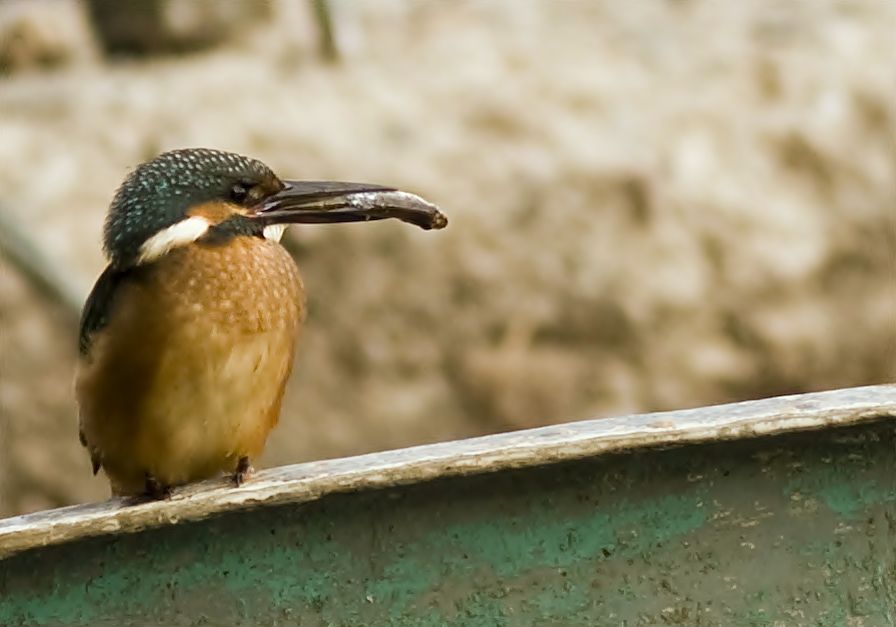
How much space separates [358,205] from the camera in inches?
86.5

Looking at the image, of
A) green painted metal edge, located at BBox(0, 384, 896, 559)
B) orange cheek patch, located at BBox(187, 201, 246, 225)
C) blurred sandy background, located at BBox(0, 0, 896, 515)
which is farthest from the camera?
blurred sandy background, located at BBox(0, 0, 896, 515)

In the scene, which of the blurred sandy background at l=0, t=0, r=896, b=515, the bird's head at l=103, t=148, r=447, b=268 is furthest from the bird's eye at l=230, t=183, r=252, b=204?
the blurred sandy background at l=0, t=0, r=896, b=515

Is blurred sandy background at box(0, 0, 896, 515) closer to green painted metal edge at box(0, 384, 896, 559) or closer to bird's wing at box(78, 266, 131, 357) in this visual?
bird's wing at box(78, 266, 131, 357)

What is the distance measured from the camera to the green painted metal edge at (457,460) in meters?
1.51

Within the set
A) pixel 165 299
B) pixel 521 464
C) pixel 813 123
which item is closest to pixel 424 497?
pixel 521 464

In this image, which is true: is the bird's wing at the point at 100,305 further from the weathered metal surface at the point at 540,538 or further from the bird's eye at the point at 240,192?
the weathered metal surface at the point at 540,538

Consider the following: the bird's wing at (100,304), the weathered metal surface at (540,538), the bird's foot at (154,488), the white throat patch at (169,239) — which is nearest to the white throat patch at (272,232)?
the white throat patch at (169,239)

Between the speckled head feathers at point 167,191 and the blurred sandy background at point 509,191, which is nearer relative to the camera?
the speckled head feathers at point 167,191

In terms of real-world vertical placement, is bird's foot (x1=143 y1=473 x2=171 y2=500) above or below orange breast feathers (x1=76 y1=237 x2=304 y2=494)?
below

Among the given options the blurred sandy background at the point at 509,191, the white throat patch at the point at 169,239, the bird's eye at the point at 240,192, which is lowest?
the blurred sandy background at the point at 509,191

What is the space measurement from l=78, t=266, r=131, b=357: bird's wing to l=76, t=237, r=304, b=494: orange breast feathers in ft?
0.06

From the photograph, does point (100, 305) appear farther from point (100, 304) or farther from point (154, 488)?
point (154, 488)

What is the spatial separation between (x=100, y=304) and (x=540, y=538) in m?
0.93

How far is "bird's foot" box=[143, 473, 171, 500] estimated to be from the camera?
2170 millimetres
